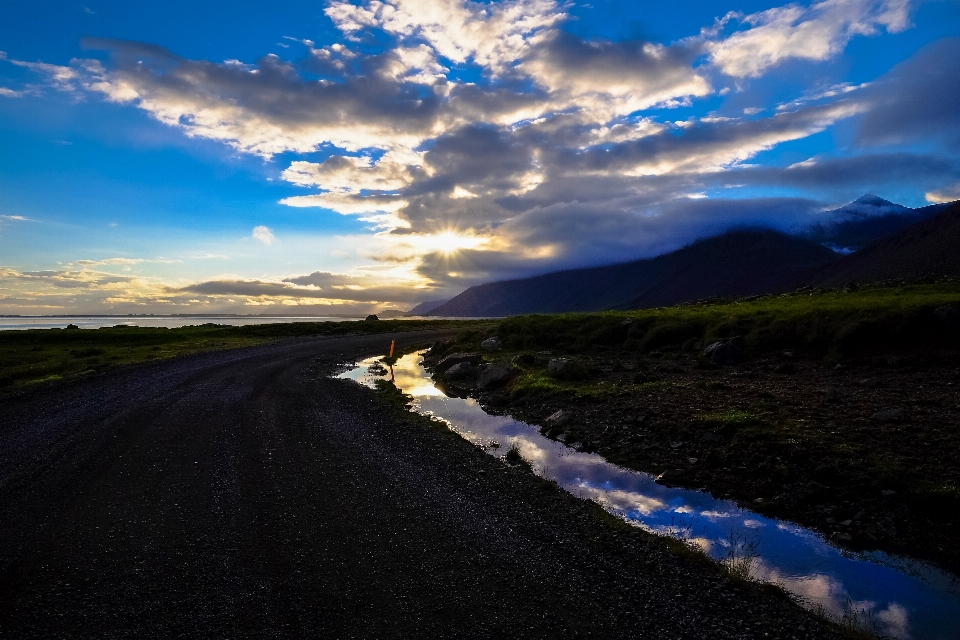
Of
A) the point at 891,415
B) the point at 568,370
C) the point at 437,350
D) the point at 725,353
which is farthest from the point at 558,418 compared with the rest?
the point at 437,350

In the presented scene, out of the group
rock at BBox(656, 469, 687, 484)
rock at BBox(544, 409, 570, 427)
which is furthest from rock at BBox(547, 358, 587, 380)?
rock at BBox(656, 469, 687, 484)

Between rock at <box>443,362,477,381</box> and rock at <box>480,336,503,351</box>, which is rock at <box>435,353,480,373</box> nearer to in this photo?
rock at <box>443,362,477,381</box>

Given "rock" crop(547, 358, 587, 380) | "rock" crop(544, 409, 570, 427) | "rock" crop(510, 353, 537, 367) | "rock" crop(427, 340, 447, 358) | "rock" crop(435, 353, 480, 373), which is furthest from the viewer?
"rock" crop(427, 340, 447, 358)

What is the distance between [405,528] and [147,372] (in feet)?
118

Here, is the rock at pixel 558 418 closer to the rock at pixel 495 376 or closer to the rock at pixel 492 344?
the rock at pixel 495 376

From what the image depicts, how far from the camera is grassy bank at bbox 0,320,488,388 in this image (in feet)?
142

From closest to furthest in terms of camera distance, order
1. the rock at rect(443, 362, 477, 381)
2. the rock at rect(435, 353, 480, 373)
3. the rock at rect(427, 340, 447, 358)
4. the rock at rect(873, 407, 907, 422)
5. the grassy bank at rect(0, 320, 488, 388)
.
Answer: the rock at rect(873, 407, 907, 422) → the rock at rect(443, 362, 477, 381) → the rock at rect(435, 353, 480, 373) → the grassy bank at rect(0, 320, 488, 388) → the rock at rect(427, 340, 447, 358)

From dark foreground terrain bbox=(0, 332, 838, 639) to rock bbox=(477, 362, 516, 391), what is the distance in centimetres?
1266

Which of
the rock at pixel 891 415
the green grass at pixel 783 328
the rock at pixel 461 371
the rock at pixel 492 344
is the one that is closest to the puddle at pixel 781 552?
the rock at pixel 891 415

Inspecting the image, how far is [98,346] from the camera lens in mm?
75312

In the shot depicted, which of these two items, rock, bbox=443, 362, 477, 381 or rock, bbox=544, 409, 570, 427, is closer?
rock, bbox=544, 409, 570, 427

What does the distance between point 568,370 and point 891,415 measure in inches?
657

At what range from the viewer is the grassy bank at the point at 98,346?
142 feet

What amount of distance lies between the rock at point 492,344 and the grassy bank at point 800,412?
9.93 m
